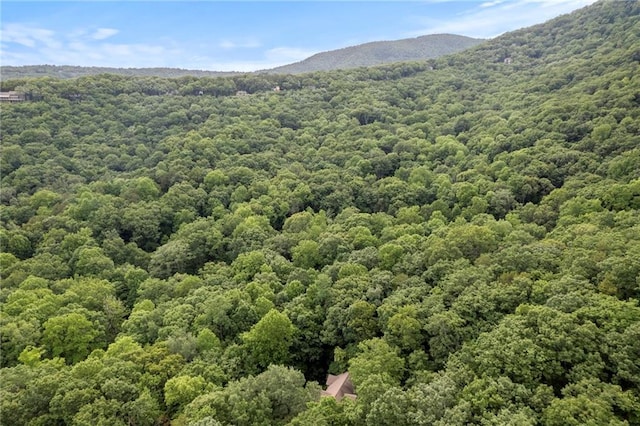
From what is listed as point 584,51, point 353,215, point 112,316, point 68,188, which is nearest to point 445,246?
point 353,215

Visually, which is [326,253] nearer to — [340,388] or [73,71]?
[340,388]

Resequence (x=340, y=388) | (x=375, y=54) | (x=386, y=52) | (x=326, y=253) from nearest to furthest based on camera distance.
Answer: (x=340, y=388) < (x=326, y=253) < (x=375, y=54) < (x=386, y=52)

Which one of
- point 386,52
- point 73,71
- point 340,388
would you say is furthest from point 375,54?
point 340,388

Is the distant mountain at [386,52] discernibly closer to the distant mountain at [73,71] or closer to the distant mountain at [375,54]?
the distant mountain at [375,54]

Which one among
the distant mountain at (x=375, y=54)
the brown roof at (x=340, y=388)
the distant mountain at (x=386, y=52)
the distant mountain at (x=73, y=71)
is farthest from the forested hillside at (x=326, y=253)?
the distant mountain at (x=386, y=52)

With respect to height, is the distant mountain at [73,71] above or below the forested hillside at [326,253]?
above
